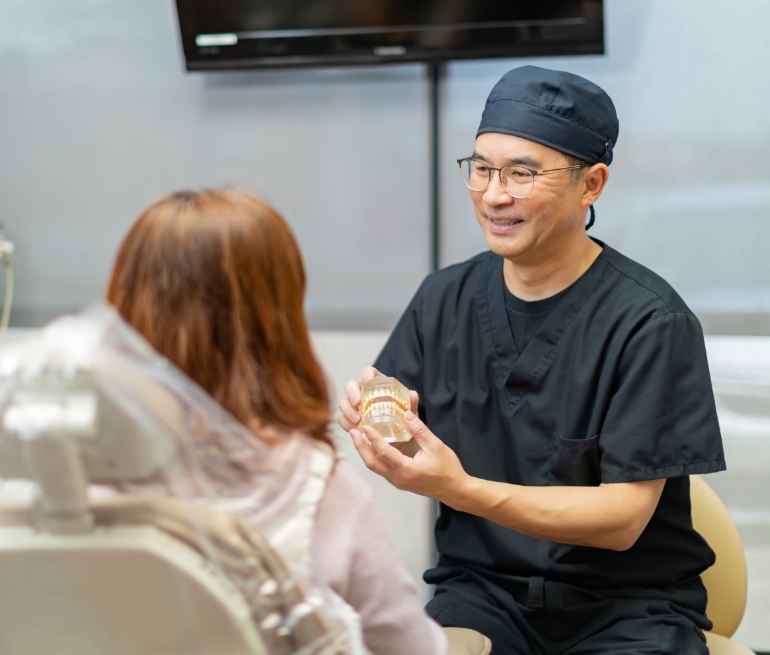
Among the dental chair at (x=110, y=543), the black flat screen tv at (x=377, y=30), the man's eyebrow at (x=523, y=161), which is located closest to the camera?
the dental chair at (x=110, y=543)

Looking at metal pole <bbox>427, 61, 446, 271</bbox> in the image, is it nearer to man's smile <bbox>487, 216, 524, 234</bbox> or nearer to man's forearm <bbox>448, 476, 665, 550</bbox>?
man's smile <bbox>487, 216, 524, 234</bbox>

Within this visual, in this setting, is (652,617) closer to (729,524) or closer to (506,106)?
(729,524)

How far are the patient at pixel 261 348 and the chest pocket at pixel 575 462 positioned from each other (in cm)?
52

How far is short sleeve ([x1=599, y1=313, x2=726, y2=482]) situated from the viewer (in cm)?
120

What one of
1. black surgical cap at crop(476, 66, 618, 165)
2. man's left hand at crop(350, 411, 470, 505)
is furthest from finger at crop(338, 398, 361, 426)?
black surgical cap at crop(476, 66, 618, 165)

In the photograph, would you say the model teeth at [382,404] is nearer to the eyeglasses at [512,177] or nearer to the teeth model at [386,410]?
the teeth model at [386,410]

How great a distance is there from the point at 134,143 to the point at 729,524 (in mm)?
1777

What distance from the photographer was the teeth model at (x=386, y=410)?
1.16 m

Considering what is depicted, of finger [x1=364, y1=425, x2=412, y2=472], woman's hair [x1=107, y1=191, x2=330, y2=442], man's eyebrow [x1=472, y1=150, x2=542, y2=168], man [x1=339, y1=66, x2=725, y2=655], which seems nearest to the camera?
woman's hair [x1=107, y1=191, x2=330, y2=442]

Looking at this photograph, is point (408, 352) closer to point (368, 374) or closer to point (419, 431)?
point (368, 374)

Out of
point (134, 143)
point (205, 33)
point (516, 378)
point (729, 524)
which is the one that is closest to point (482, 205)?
point (516, 378)

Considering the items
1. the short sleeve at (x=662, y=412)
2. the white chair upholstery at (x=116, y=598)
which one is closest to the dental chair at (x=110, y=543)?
the white chair upholstery at (x=116, y=598)

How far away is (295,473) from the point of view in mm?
780

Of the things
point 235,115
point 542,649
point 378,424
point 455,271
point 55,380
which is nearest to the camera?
point 55,380
